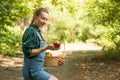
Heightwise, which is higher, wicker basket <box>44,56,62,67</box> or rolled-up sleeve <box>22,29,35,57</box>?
rolled-up sleeve <box>22,29,35,57</box>

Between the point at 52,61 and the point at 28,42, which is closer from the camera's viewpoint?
the point at 28,42

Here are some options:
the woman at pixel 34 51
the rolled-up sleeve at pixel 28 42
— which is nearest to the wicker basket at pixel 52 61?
the woman at pixel 34 51

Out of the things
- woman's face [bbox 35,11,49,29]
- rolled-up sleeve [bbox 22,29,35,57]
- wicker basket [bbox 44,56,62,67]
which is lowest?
wicker basket [bbox 44,56,62,67]

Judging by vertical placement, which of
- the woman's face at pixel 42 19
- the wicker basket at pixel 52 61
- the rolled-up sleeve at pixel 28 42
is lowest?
the wicker basket at pixel 52 61

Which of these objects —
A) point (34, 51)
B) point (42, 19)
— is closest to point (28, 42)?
point (34, 51)

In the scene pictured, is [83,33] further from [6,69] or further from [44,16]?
[44,16]

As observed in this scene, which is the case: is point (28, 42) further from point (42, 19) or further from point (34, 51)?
point (42, 19)

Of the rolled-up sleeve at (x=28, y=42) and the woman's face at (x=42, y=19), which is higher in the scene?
the woman's face at (x=42, y=19)

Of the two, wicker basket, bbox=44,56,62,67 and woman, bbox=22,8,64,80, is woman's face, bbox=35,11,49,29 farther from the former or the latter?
wicker basket, bbox=44,56,62,67

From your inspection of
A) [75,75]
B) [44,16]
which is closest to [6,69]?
[75,75]

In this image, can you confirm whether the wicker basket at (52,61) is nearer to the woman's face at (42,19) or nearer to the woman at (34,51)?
the woman at (34,51)

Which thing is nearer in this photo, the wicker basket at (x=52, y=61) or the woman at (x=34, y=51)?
the woman at (x=34, y=51)

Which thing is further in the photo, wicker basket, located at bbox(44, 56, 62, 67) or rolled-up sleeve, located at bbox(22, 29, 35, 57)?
wicker basket, located at bbox(44, 56, 62, 67)

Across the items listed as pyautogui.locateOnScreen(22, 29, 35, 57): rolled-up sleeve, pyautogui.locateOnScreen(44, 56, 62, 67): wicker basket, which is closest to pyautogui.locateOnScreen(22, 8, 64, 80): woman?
pyautogui.locateOnScreen(22, 29, 35, 57): rolled-up sleeve
